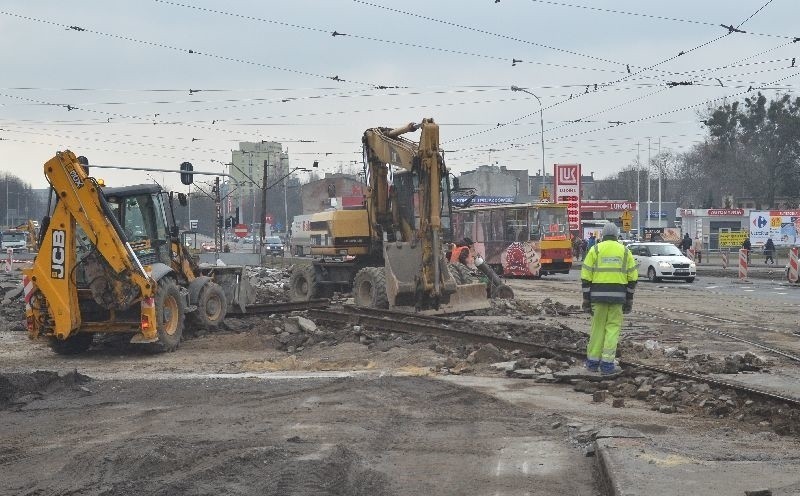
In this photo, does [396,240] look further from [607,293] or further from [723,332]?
[607,293]

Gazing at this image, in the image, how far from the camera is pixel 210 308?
18.8 meters

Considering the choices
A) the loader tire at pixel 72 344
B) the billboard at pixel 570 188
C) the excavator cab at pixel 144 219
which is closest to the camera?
the loader tire at pixel 72 344

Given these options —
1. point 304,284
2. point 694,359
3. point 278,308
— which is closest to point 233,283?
point 278,308

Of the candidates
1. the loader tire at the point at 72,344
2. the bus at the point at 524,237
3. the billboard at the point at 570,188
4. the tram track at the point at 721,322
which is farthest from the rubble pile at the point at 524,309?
the billboard at the point at 570,188

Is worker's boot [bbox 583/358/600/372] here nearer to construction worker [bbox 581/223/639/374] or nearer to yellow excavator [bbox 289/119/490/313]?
construction worker [bbox 581/223/639/374]

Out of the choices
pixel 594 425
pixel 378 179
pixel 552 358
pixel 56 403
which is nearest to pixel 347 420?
pixel 594 425

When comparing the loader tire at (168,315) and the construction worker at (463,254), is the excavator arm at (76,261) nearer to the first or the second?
the loader tire at (168,315)

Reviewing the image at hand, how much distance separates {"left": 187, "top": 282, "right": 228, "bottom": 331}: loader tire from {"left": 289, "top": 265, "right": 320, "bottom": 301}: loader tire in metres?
6.34

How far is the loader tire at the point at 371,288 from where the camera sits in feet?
70.2

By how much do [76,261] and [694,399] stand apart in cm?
984

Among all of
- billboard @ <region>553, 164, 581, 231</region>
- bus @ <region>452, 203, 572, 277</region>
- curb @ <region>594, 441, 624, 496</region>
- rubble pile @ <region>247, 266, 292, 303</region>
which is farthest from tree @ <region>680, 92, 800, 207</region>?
curb @ <region>594, 441, 624, 496</region>

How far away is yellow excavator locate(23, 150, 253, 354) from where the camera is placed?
15312 mm

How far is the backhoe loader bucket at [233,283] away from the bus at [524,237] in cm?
2105

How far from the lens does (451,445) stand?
8.27m
